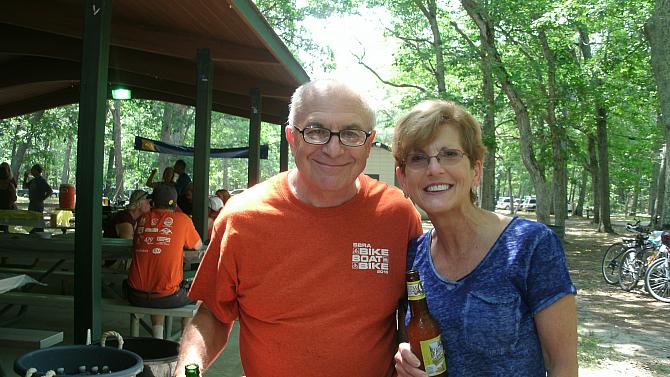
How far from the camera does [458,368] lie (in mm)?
1736

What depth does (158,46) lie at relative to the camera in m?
7.18

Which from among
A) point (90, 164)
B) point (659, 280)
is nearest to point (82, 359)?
point (90, 164)

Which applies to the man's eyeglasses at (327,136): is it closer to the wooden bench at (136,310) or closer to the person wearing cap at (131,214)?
the wooden bench at (136,310)

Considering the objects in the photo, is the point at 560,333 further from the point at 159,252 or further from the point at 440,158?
the point at 159,252

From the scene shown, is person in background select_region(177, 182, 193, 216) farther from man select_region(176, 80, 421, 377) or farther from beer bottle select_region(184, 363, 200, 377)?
beer bottle select_region(184, 363, 200, 377)

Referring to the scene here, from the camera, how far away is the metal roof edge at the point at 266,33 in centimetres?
523

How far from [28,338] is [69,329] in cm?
276

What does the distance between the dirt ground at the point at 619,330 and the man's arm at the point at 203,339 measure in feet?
16.0

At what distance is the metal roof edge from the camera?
5227mm

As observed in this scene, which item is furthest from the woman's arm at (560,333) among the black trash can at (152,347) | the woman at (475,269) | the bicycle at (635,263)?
the bicycle at (635,263)

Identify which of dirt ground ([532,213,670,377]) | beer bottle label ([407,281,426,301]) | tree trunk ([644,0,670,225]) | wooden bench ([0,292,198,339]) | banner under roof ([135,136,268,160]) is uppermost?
tree trunk ([644,0,670,225])

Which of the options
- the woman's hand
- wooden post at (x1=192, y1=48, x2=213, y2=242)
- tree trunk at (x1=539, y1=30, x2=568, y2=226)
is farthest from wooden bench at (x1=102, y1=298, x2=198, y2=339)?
tree trunk at (x1=539, y1=30, x2=568, y2=226)

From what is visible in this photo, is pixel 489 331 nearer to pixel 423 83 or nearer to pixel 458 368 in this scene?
pixel 458 368

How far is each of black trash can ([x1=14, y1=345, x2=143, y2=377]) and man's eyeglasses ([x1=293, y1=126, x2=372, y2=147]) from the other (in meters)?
1.83
